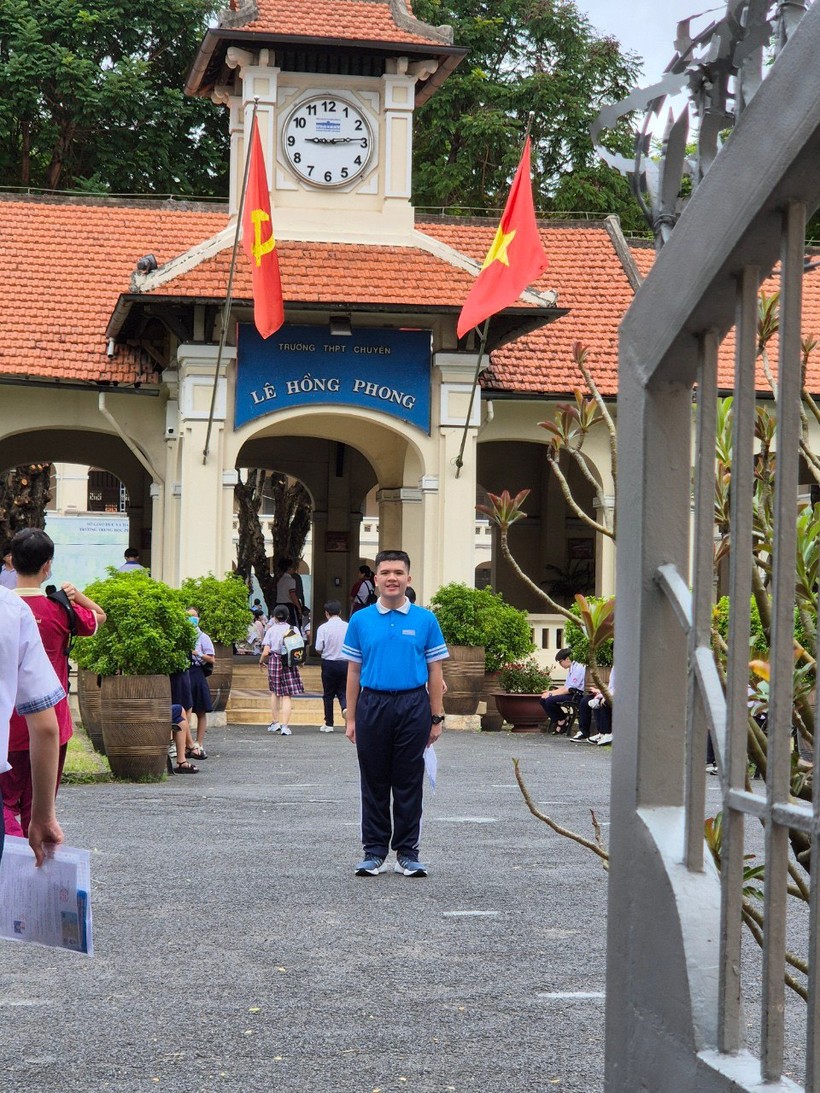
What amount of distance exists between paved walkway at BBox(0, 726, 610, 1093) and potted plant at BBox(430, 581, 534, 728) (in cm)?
886

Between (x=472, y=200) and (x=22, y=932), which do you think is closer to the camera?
(x=22, y=932)

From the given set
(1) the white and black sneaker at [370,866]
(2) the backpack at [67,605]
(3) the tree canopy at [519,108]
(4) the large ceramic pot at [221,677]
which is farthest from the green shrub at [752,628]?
(3) the tree canopy at [519,108]

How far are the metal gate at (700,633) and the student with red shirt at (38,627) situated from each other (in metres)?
3.05

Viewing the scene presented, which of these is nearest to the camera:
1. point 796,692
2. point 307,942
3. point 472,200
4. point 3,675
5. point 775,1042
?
point 775,1042

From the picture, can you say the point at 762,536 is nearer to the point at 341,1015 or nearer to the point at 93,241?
the point at 341,1015

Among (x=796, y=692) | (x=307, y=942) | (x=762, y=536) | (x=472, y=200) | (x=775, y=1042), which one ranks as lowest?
(x=307, y=942)

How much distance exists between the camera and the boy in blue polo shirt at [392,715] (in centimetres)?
872

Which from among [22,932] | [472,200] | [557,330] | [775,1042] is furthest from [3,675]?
[472,200]

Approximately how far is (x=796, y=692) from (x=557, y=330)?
2310 cm

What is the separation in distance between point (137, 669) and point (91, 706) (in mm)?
2804

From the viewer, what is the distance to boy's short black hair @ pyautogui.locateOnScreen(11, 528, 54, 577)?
7180 millimetres

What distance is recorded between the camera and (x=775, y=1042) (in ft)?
8.82

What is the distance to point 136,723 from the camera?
13.4 metres

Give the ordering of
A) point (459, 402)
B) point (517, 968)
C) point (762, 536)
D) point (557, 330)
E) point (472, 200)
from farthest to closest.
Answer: point (472, 200), point (557, 330), point (459, 402), point (517, 968), point (762, 536)
